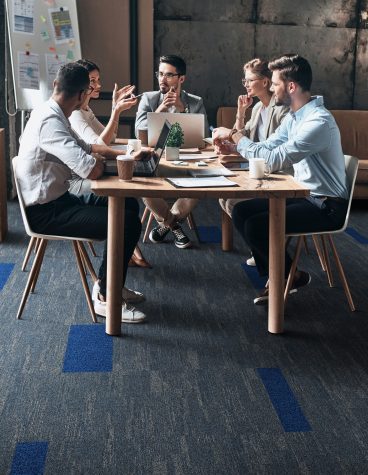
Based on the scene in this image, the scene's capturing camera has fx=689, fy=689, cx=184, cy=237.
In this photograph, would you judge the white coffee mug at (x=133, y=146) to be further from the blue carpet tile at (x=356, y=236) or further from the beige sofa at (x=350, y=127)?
the beige sofa at (x=350, y=127)

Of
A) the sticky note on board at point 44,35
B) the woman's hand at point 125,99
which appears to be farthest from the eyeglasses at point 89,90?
the sticky note on board at point 44,35

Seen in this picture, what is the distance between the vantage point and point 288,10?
21.6 feet

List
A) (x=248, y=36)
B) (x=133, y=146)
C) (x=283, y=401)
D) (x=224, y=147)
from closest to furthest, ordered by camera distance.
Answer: (x=283, y=401) → (x=133, y=146) → (x=224, y=147) → (x=248, y=36)

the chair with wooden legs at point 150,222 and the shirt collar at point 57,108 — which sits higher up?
the shirt collar at point 57,108

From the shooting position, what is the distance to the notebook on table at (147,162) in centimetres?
334

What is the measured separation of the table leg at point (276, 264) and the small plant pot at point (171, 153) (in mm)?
835

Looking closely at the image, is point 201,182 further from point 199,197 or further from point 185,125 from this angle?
point 185,125

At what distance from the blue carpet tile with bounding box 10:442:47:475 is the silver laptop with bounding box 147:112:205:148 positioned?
87.9 inches

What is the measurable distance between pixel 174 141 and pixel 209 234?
1.41m

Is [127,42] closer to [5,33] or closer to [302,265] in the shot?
[5,33]

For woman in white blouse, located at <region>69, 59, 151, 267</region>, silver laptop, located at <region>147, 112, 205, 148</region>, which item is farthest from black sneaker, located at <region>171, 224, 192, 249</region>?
silver laptop, located at <region>147, 112, 205, 148</region>

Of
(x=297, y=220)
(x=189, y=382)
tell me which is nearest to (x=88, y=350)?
(x=189, y=382)

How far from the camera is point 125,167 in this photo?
3180mm

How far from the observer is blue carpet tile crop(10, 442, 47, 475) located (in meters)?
2.19
